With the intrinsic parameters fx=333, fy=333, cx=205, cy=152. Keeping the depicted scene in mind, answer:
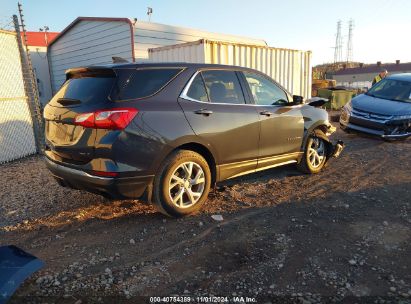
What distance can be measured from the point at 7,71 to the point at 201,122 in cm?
534

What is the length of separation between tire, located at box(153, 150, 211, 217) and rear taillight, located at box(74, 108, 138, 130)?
0.68 metres

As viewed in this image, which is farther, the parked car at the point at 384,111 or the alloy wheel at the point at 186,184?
the parked car at the point at 384,111

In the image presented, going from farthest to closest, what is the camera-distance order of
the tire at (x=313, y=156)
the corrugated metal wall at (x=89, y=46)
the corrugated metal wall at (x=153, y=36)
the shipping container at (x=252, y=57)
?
the corrugated metal wall at (x=89, y=46)
the corrugated metal wall at (x=153, y=36)
the shipping container at (x=252, y=57)
the tire at (x=313, y=156)

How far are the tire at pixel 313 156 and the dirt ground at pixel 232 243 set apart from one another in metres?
0.31

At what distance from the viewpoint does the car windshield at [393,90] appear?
9.06m

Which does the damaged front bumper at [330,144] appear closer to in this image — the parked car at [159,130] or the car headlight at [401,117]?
the parked car at [159,130]

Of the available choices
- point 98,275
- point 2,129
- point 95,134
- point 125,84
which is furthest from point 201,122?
point 2,129

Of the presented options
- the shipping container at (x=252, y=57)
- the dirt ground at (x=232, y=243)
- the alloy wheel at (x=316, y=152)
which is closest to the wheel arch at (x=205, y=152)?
the dirt ground at (x=232, y=243)

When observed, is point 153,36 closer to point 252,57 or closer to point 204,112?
point 252,57

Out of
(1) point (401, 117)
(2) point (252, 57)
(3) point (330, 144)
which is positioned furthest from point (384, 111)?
(2) point (252, 57)

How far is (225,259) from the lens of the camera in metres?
3.18

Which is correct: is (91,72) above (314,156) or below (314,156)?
above

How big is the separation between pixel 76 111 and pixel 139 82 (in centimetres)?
73

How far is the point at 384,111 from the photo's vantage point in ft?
27.7
